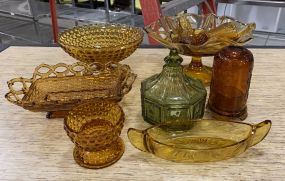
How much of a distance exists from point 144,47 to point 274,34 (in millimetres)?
1256

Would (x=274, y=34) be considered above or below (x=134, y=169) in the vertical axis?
below

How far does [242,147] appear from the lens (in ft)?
1.32

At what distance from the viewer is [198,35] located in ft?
1.95

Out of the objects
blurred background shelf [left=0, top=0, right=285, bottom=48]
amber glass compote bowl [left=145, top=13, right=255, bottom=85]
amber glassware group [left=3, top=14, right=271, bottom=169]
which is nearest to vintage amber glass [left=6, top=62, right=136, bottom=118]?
amber glassware group [left=3, top=14, right=271, bottom=169]

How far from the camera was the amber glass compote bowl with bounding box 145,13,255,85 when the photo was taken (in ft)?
1.80

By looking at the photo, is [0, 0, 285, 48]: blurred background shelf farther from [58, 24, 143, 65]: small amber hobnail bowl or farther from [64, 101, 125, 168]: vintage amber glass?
[64, 101, 125, 168]: vintage amber glass

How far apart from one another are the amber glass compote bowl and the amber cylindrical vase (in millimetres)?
65

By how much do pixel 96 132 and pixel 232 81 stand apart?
23 cm

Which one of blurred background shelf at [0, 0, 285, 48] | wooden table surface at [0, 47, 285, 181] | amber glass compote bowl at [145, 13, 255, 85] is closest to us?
wooden table surface at [0, 47, 285, 181]

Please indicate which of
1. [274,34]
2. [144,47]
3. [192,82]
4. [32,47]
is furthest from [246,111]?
[274,34]

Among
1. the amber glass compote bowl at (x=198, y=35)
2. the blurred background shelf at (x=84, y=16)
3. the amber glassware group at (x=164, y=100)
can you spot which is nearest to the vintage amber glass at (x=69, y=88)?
the amber glassware group at (x=164, y=100)

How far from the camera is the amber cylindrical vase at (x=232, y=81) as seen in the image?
466 millimetres

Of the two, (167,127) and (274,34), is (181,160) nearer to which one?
(167,127)

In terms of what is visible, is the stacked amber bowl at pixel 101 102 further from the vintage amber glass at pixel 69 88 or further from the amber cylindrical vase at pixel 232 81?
the amber cylindrical vase at pixel 232 81
